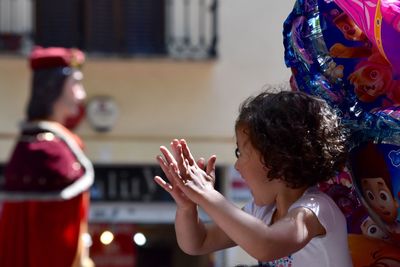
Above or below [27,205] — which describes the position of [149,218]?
below

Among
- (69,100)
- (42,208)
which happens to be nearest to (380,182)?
(42,208)

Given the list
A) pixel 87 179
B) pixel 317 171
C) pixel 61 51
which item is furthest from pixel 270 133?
pixel 61 51

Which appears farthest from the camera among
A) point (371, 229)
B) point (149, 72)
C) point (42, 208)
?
point (149, 72)

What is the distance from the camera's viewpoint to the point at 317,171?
78.6 inches

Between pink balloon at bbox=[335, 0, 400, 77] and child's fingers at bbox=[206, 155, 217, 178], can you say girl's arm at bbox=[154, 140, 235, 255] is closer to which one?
child's fingers at bbox=[206, 155, 217, 178]

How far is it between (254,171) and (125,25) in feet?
22.0

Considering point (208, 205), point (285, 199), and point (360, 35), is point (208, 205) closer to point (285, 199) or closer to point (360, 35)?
point (285, 199)

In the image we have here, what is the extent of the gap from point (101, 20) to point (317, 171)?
267 inches

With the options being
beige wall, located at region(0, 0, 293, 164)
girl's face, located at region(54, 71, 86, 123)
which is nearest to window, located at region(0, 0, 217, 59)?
beige wall, located at region(0, 0, 293, 164)

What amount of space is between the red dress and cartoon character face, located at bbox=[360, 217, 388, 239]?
1.96m

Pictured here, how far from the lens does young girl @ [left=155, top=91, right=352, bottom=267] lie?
1.89 metres

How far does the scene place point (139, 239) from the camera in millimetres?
8438

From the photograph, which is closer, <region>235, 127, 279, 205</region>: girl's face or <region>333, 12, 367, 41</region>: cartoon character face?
<region>235, 127, 279, 205</region>: girl's face

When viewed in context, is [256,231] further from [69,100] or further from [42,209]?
[69,100]
